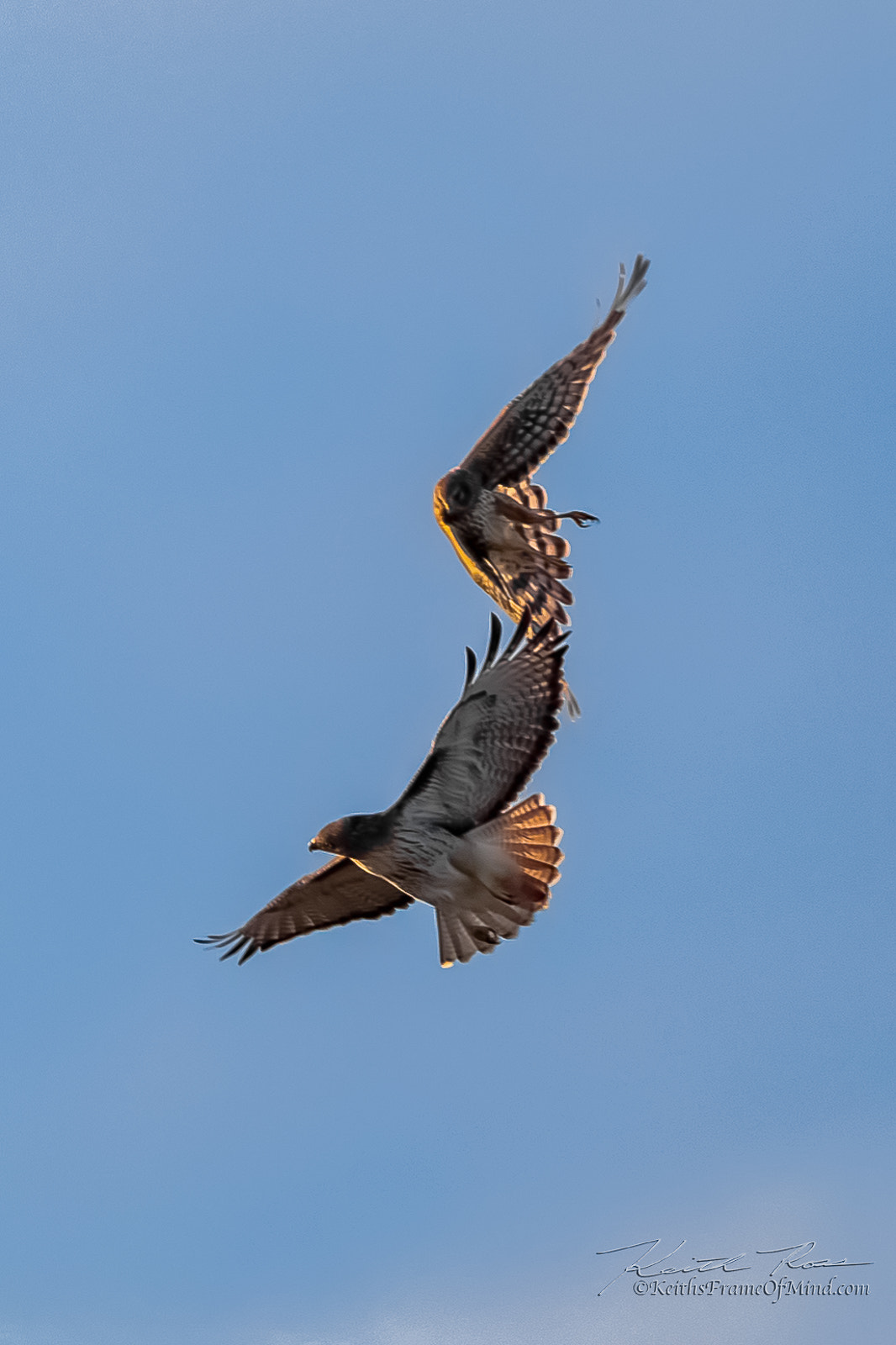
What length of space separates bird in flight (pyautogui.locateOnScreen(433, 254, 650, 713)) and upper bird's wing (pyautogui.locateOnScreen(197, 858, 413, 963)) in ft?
6.83

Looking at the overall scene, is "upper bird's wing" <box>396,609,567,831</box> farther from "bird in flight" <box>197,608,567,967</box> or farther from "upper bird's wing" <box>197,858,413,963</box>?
"upper bird's wing" <box>197,858,413,963</box>

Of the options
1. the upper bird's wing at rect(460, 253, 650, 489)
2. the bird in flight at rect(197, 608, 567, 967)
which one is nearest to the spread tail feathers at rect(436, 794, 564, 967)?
the bird in flight at rect(197, 608, 567, 967)

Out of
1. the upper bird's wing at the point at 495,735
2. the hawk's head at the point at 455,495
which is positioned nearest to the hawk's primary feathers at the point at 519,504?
the hawk's head at the point at 455,495

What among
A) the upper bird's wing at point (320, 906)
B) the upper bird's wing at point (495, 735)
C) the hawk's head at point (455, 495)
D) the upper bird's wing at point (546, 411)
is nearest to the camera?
the upper bird's wing at point (495, 735)

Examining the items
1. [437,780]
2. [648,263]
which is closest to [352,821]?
[437,780]

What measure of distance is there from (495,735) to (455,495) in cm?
318

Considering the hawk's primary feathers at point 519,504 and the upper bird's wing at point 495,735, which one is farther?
the hawk's primary feathers at point 519,504

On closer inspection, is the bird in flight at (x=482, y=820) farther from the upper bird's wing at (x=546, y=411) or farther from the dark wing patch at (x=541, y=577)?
the upper bird's wing at (x=546, y=411)

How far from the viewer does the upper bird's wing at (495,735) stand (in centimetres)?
876

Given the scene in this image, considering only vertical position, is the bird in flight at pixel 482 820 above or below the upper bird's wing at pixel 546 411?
below

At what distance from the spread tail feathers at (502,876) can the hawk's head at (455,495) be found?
3.37 m

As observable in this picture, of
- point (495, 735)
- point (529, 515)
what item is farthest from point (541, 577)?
point (495, 735)

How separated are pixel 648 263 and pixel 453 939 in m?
6.46

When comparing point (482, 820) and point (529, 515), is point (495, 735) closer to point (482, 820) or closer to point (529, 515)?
point (482, 820)
